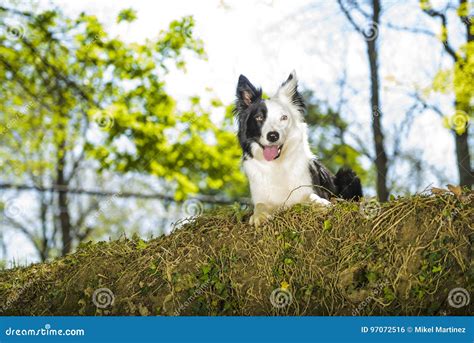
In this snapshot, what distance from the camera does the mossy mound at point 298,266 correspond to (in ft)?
15.1

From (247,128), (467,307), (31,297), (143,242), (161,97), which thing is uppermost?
(161,97)

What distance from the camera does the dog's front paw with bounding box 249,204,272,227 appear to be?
547cm

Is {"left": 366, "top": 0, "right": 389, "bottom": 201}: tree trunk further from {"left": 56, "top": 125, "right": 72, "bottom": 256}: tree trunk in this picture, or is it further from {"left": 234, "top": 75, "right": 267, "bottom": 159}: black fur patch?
{"left": 56, "top": 125, "right": 72, "bottom": 256}: tree trunk

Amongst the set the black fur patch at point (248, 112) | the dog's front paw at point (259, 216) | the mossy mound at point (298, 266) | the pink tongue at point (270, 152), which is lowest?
the mossy mound at point (298, 266)

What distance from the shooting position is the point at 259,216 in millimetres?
5516

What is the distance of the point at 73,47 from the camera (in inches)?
486

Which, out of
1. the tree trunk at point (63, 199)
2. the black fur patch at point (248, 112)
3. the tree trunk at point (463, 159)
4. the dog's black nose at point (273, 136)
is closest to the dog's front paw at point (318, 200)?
the dog's black nose at point (273, 136)

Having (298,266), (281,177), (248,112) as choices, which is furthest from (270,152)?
(298,266)

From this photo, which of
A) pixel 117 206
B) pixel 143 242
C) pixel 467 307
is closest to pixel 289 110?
pixel 143 242

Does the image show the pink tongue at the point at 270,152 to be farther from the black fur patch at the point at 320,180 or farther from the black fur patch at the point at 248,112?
the black fur patch at the point at 320,180

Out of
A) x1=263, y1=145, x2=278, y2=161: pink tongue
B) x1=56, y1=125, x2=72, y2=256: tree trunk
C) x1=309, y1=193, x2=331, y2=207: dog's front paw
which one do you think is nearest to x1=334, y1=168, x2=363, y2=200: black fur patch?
x1=309, y1=193, x2=331, y2=207: dog's front paw

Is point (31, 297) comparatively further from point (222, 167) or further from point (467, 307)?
point (222, 167)

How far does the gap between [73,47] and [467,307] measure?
397 inches

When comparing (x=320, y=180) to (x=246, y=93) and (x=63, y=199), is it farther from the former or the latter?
(x=63, y=199)
